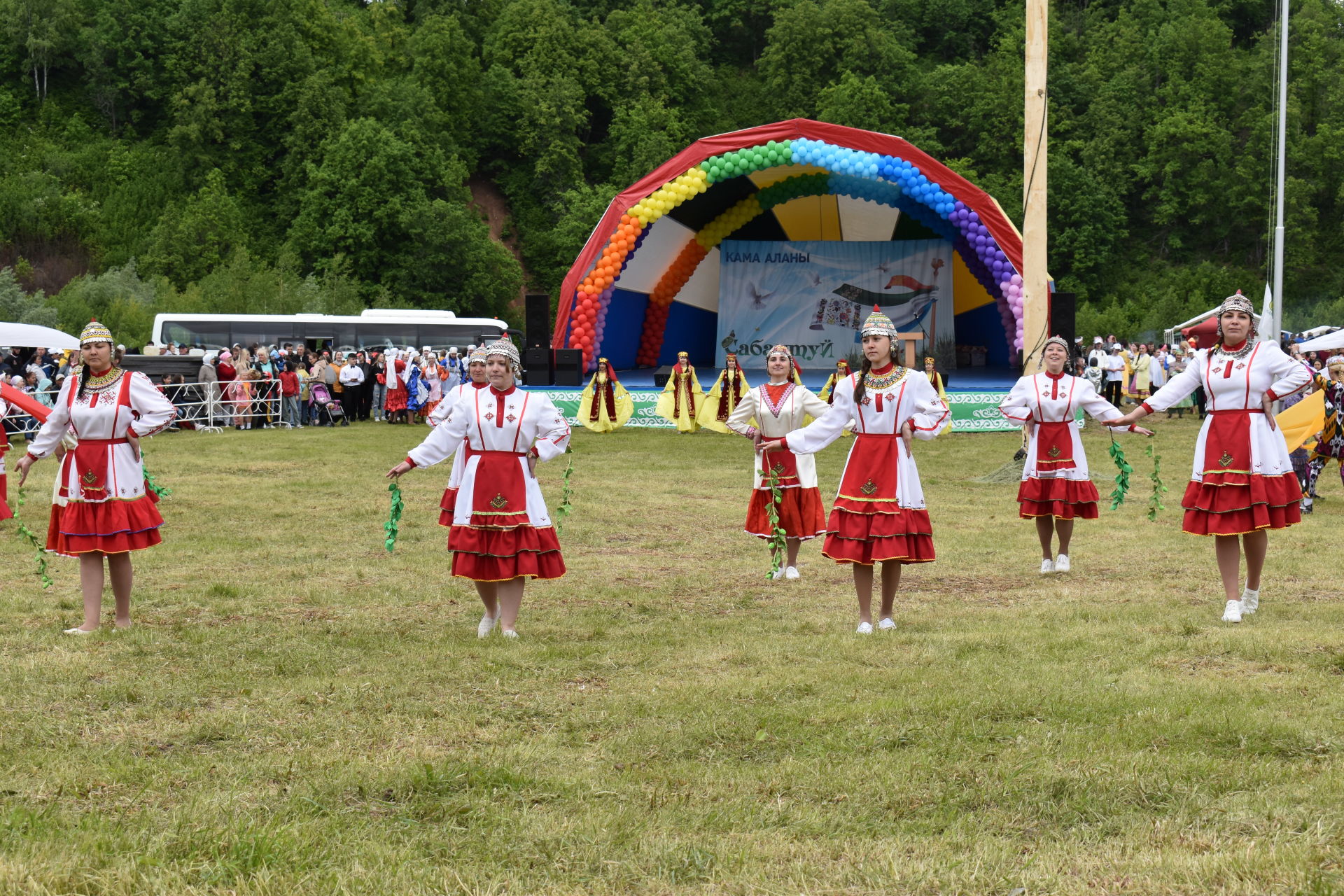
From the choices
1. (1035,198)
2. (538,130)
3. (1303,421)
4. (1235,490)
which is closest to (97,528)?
(1235,490)

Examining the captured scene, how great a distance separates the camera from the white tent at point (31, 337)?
93.6 feet

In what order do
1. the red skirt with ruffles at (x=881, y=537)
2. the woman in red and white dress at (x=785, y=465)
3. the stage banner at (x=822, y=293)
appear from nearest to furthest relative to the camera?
the red skirt with ruffles at (x=881, y=537) < the woman in red and white dress at (x=785, y=465) < the stage banner at (x=822, y=293)

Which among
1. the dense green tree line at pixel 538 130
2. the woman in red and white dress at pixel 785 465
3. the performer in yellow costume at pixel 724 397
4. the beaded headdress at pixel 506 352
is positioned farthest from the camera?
the dense green tree line at pixel 538 130

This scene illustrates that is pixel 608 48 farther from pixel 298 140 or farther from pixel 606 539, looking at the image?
pixel 606 539

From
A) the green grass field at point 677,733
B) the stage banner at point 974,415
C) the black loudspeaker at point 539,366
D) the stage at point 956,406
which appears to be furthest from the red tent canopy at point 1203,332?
the green grass field at point 677,733

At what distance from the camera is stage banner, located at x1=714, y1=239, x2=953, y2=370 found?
33969 mm

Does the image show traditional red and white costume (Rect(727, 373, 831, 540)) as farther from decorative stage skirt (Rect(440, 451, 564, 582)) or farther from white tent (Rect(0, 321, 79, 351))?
white tent (Rect(0, 321, 79, 351))

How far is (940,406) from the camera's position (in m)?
7.79

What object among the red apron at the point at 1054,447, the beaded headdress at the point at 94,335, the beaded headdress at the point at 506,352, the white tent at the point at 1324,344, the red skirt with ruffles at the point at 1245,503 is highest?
the white tent at the point at 1324,344

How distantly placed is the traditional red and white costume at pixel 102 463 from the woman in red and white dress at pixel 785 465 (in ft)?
13.8

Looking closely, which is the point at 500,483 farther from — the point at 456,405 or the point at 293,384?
the point at 293,384

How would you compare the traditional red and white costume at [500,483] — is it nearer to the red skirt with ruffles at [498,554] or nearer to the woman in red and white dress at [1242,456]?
the red skirt with ruffles at [498,554]

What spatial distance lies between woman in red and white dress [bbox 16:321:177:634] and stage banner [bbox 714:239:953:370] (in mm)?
26711

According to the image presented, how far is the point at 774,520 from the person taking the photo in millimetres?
8953
